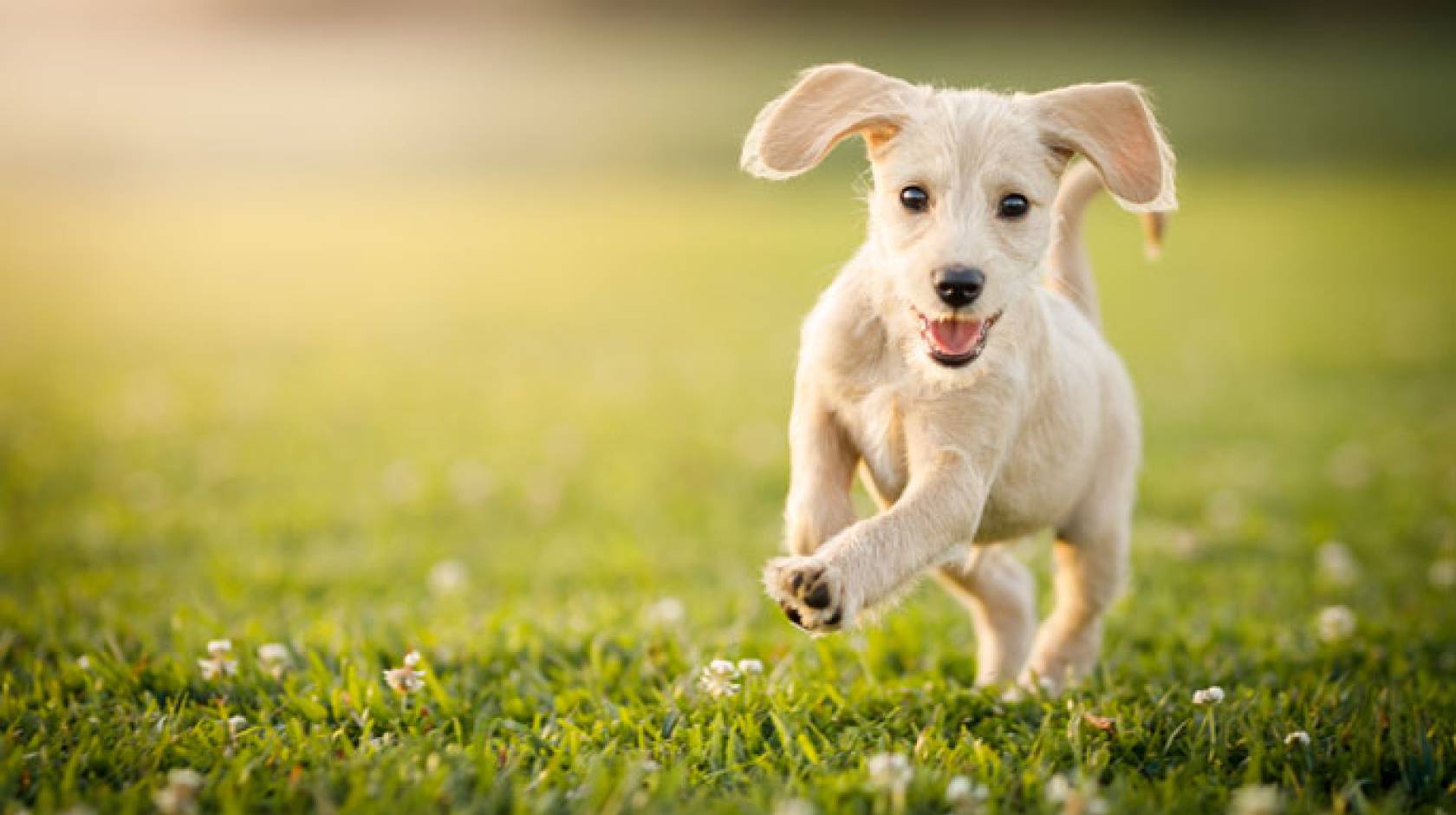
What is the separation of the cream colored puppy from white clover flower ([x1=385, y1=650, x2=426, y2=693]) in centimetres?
137

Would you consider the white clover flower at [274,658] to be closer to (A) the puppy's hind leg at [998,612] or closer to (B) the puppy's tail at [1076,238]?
(A) the puppy's hind leg at [998,612]

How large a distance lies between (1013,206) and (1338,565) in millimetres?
3959

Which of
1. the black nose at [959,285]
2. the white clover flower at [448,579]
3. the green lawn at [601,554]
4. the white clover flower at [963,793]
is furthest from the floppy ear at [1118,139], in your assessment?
the white clover flower at [448,579]

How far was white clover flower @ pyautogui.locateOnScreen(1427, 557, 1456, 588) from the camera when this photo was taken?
621cm

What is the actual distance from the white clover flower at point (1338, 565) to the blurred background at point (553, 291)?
0.87ft

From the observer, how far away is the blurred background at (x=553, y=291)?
7.16 m

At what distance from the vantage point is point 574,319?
A: 1491cm

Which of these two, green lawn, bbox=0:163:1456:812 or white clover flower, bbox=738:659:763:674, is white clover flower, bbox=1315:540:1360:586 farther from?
white clover flower, bbox=738:659:763:674

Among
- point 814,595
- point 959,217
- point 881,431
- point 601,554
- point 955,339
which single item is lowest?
point 601,554

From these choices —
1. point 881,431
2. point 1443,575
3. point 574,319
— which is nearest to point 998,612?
point 881,431

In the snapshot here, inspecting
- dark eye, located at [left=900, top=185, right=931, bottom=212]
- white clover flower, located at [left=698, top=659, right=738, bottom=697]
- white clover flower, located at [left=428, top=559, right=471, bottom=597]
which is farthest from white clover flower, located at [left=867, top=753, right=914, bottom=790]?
white clover flower, located at [left=428, top=559, right=471, bottom=597]

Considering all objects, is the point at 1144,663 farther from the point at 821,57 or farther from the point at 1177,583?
the point at 821,57

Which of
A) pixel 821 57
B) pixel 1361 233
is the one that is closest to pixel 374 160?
pixel 821 57

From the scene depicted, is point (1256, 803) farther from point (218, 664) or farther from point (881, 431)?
point (218, 664)
